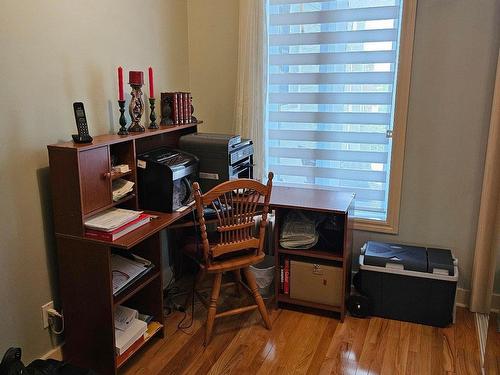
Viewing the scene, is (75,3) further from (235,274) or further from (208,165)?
(235,274)

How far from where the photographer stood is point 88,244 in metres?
2.04

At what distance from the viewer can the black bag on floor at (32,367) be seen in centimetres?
170

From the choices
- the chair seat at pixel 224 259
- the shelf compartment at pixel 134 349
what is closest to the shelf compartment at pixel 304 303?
the chair seat at pixel 224 259

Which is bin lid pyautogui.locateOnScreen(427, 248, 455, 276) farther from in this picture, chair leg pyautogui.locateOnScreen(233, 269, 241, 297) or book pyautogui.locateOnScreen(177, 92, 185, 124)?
book pyautogui.locateOnScreen(177, 92, 185, 124)

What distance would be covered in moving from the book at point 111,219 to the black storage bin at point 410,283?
1.41 meters

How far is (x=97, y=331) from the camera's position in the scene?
212 centimetres

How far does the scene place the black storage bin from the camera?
8.57 feet

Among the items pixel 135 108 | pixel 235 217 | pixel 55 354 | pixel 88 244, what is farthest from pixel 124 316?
pixel 135 108

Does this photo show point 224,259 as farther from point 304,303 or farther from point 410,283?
point 410,283

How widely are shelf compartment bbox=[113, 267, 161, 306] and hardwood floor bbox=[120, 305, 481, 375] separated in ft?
1.32

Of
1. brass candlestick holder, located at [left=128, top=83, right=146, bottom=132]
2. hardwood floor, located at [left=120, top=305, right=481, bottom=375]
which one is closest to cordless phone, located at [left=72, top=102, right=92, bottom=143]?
brass candlestick holder, located at [left=128, top=83, right=146, bottom=132]

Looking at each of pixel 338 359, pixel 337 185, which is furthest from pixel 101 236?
pixel 337 185

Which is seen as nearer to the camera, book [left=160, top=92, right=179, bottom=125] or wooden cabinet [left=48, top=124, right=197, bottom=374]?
wooden cabinet [left=48, top=124, right=197, bottom=374]

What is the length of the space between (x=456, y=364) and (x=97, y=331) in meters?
1.81
